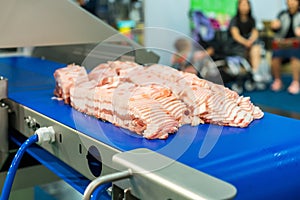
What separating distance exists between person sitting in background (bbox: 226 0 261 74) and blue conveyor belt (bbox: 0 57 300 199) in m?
3.92

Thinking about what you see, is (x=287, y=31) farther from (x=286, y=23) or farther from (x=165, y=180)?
(x=165, y=180)

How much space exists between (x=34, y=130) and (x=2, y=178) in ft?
0.98

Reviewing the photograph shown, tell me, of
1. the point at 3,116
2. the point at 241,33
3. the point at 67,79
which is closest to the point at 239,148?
the point at 67,79

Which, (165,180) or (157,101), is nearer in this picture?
(165,180)

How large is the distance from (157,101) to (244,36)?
4150 mm

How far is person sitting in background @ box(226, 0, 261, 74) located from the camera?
189 inches

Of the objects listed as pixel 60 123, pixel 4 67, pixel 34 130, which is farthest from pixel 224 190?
pixel 4 67

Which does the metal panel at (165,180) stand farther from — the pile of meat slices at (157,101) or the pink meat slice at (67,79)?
the pink meat slice at (67,79)

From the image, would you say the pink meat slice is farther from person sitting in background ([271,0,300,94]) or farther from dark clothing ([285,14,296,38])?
dark clothing ([285,14,296,38])

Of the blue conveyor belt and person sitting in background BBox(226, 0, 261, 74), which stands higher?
the blue conveyor belt

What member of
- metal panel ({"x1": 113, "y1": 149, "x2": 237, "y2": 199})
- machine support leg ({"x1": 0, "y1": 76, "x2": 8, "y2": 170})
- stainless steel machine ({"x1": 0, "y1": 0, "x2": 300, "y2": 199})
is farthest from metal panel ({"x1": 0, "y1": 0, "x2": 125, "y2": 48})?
metal panel ({"x1": 113, "y1": 149, "x2": 237, "y2": 199})

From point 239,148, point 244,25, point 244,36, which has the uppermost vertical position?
point 239,148

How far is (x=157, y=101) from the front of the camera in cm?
89

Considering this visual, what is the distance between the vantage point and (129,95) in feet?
2.97
